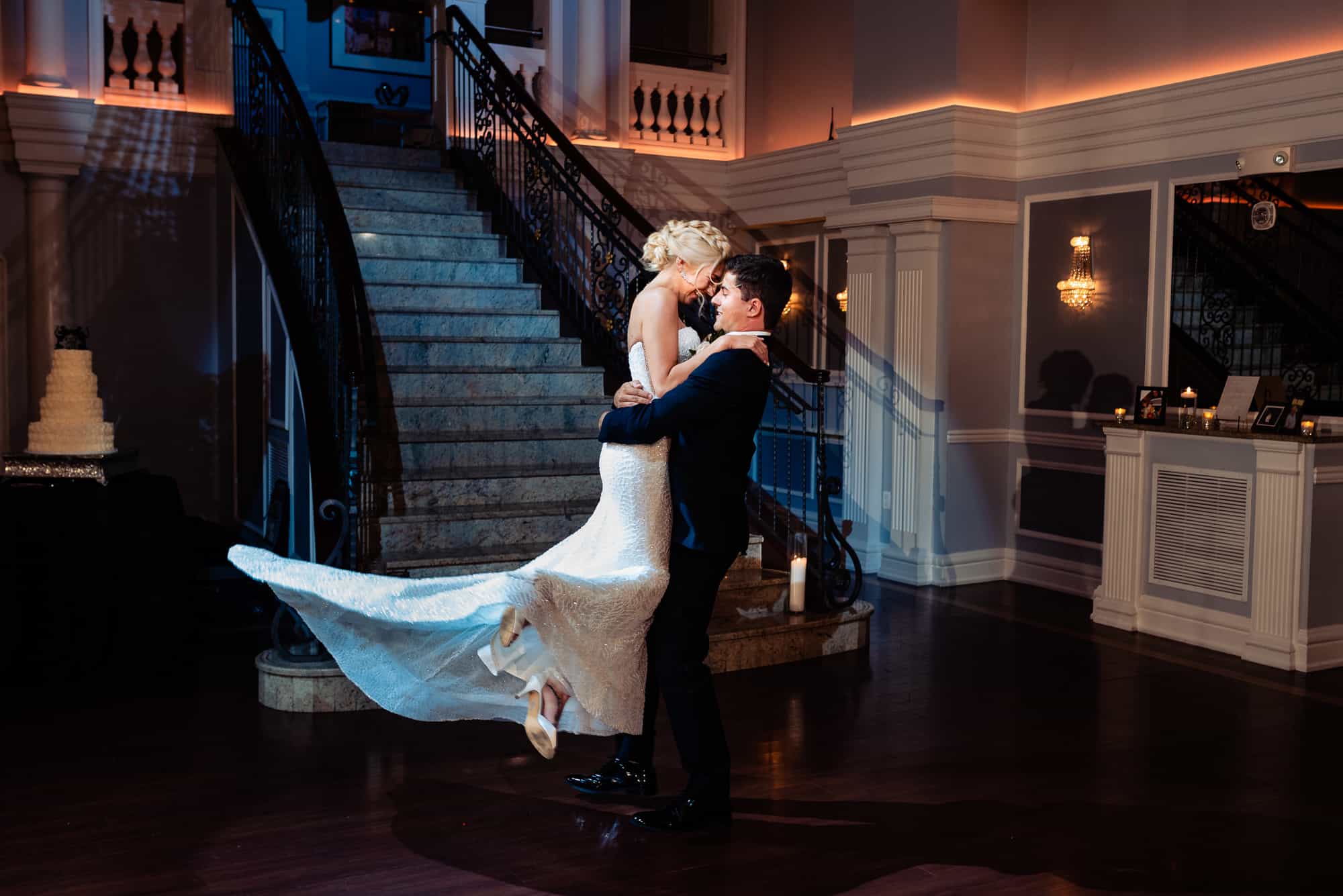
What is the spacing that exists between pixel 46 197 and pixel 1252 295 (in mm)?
7240

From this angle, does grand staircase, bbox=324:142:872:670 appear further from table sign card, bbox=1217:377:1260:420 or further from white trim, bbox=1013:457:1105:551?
white trim, bbox=1013:457:1105:551

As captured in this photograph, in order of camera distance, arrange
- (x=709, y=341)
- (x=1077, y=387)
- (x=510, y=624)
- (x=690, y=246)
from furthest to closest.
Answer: (x=1077, y=387)
(x=709, y=341)
(x=690, y=246)
(x=510, y=624)

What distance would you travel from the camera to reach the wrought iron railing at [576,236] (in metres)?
6.36

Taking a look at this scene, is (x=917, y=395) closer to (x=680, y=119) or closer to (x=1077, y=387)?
(x=1077, y=387)

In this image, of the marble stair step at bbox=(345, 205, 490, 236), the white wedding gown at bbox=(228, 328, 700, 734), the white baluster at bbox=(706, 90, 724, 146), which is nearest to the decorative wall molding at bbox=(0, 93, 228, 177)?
the marble stair step at bbox=(345, 205, 490, 236)

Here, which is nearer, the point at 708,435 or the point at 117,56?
the point at 708,435

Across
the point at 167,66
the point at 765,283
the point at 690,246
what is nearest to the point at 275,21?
the point at 167,66

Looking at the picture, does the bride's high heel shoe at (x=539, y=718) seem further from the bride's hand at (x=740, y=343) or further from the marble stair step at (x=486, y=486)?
the marble stair step at (x=486, y=486)

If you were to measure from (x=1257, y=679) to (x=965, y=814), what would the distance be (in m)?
2.49

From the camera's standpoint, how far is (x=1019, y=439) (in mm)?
8125

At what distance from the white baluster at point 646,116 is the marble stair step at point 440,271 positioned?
9.19ft

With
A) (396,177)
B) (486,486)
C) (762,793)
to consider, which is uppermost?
(396,177)

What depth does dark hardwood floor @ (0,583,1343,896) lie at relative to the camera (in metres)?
3.43

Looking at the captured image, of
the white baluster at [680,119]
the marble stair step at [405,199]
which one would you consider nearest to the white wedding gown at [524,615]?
the marble stair step at [405,199]
